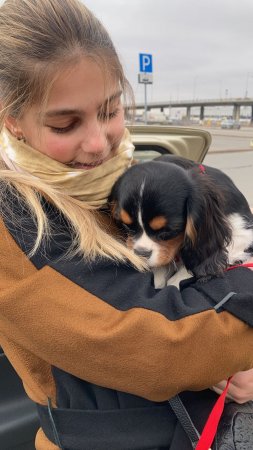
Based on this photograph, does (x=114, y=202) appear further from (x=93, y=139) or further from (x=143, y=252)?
(x=93, y=139)

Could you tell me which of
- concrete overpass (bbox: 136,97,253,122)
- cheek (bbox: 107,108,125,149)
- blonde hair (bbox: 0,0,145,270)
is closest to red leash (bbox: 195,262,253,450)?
blonde hair (bbox: 0,0,145,270)

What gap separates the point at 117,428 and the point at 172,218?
863mm

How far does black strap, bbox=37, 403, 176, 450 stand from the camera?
1.30m

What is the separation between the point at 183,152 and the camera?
136 inches

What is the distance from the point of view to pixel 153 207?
187 cm

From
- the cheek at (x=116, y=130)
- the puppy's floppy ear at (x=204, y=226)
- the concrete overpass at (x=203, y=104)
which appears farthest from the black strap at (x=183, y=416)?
the concrete overpass at (x=203, y=104)

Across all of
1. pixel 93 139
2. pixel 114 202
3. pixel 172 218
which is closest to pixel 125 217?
pixel 114 202

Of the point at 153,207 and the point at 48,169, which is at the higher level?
the point at 48,169

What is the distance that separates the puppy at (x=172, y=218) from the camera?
1800 mm

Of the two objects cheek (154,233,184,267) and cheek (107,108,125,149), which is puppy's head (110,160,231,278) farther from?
cheek (107,108,125,149)

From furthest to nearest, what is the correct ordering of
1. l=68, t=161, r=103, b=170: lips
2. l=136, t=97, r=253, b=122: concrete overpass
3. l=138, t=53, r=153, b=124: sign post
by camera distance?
1. l=136, t=97, r=253, b=122: concrete overpass
2. l=138, t=53, r=153, b=124: sign post
3. l=68, t=161, r=103, b=170: lips

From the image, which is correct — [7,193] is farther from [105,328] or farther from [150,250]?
[150,250]

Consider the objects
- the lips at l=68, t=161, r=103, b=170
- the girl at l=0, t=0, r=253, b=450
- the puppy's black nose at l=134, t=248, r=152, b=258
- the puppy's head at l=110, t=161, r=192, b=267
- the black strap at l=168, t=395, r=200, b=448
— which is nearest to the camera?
the girl at l=0, t=0, r=253, b=450

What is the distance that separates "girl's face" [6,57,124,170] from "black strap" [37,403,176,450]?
779mm
